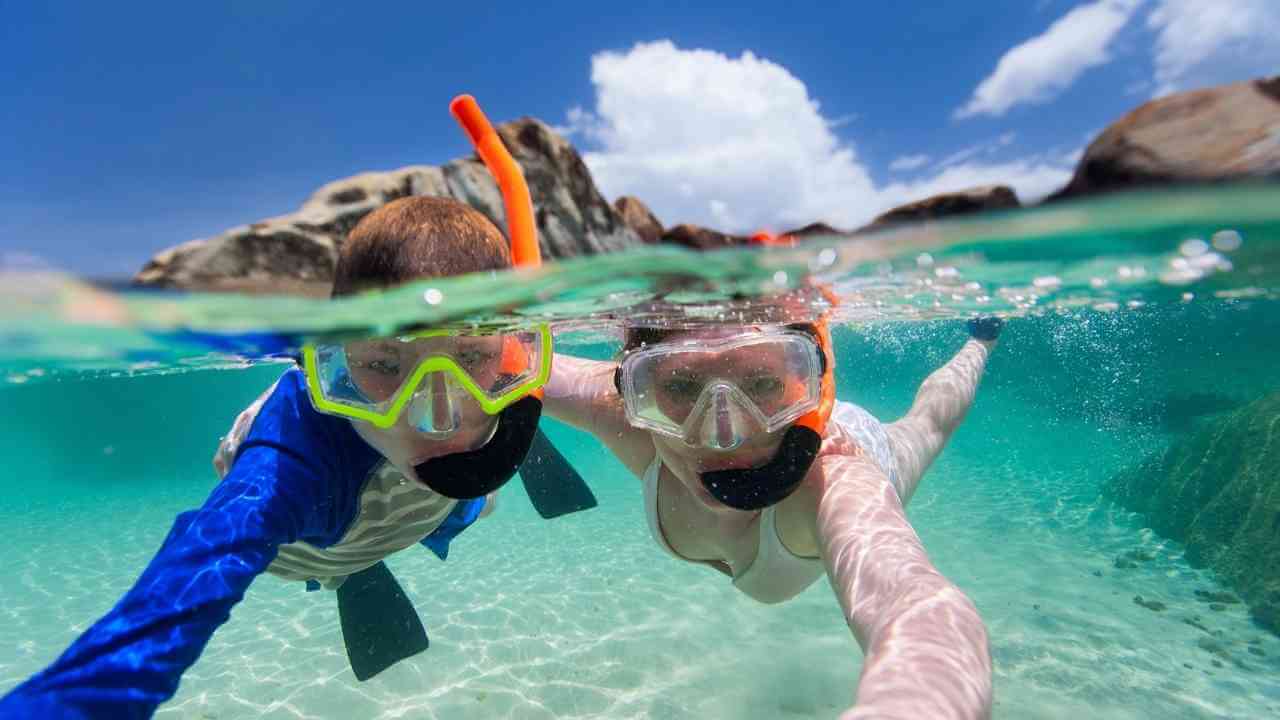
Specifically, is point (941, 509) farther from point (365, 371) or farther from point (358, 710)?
point (365, 371)

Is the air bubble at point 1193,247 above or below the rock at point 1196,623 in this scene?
above

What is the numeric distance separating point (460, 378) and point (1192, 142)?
4.13 metres

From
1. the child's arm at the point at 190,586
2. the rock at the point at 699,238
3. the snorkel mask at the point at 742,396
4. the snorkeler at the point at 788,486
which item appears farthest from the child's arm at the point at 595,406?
the child's arm at the point at 190,586

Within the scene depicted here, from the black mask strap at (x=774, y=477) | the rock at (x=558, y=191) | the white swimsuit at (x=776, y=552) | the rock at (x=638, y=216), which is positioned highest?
the rock at (x=558, y=191)

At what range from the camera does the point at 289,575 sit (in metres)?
4.20

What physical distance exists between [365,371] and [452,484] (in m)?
0.97

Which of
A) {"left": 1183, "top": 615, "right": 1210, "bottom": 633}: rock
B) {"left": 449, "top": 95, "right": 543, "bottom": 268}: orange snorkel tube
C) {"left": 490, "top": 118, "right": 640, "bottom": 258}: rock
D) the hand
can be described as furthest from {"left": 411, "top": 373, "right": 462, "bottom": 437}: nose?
{"left": 1183, "top": 615, "right": 1210, "bottom": 633}: rock

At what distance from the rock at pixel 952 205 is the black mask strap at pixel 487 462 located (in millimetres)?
2821

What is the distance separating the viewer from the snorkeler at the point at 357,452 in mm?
2174

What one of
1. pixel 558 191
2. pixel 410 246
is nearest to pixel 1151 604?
pixel 410 246

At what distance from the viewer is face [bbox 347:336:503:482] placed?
3223 mm

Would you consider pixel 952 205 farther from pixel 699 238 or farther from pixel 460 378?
pixel 460 378

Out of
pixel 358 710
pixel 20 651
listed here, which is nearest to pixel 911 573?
pixel 358 710

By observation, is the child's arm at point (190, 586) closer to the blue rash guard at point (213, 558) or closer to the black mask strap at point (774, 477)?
the blue rash guard at point (213, 558)
